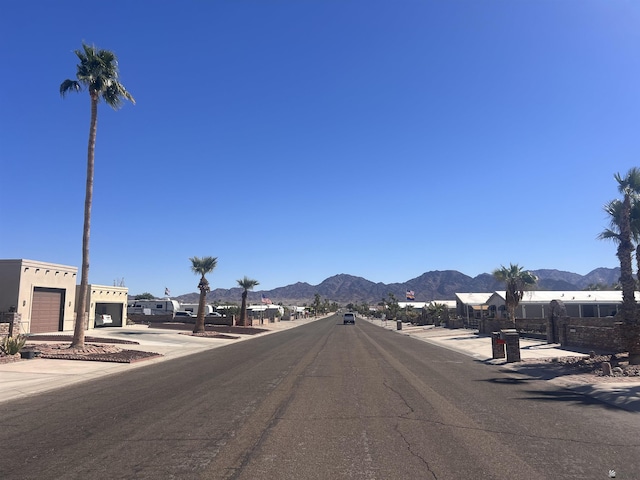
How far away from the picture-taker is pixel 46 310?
120 ft

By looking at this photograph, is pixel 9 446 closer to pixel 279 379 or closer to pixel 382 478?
pixel 382 478

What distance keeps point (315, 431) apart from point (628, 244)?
796 inches

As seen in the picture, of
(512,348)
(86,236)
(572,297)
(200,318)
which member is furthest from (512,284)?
(86,236)

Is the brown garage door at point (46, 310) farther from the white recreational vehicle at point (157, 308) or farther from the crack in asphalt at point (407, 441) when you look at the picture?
the white recreational vehicle at point (157, 308)

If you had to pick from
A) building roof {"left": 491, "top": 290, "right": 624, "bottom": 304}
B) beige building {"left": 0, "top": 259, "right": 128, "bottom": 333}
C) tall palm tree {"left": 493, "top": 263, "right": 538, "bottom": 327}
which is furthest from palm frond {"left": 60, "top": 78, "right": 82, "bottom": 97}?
building roof {"left": 491, "top": 290, "right": 624, "bottom": 304}

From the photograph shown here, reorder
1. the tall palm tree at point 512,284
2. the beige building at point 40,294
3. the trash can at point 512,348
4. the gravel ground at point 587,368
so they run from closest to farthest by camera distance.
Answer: the gravel ground at point 587,368
the trash can at point 512,348
the beige building at point 40,294
the tall palm tree at point 512,284

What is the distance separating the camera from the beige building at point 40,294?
32.4 m

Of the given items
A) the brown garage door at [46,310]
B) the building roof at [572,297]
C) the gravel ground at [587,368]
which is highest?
the building roof at [572,297]

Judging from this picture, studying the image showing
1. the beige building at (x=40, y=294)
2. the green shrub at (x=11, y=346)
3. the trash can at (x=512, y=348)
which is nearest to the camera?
the green shrub at (x=11, y=346)

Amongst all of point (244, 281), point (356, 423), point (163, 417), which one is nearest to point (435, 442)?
point (356, 423)

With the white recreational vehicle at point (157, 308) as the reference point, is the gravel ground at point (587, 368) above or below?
below

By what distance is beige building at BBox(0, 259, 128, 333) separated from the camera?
106 ft

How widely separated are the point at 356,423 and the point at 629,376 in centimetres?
1188

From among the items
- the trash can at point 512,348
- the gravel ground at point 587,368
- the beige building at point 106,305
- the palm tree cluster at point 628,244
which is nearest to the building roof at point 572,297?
the palm tree cluster at point 628,244
